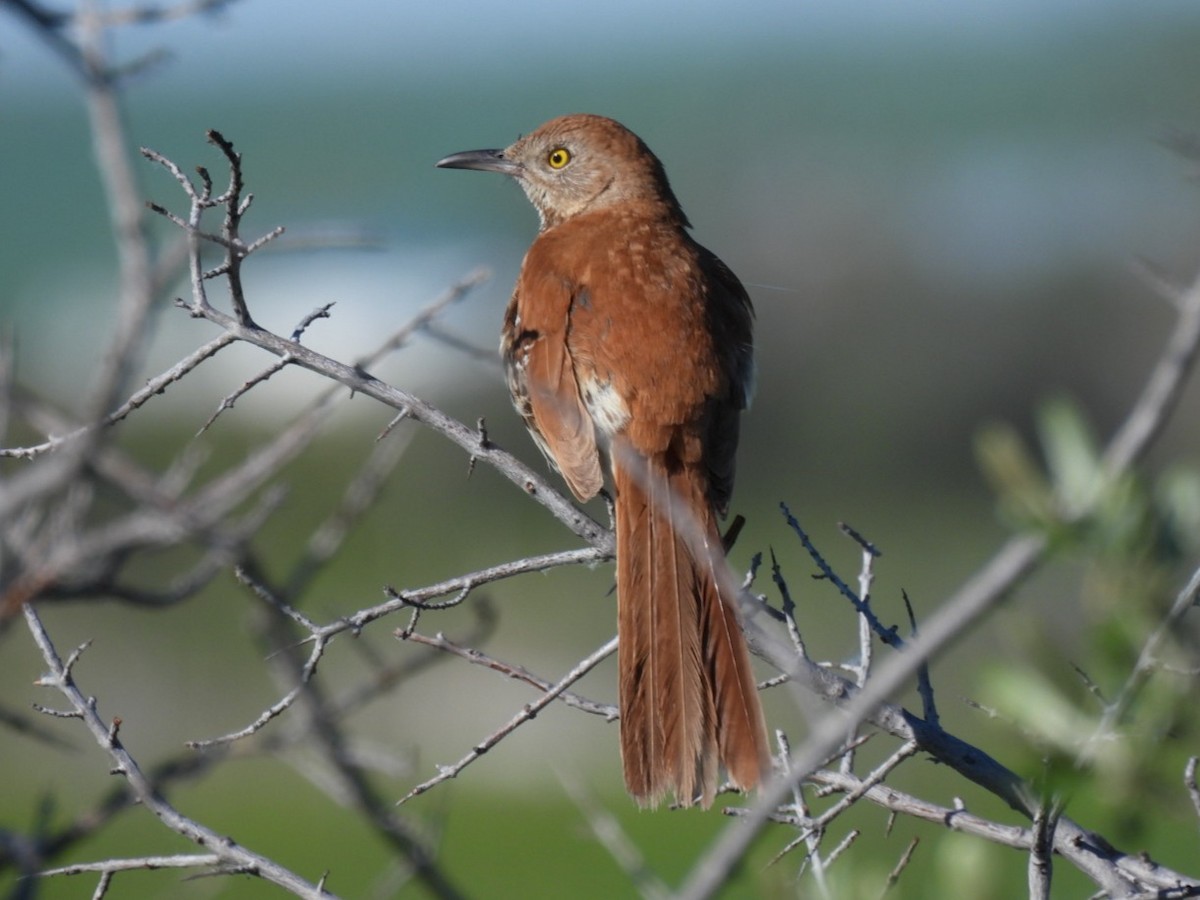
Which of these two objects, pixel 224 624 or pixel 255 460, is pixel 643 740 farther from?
pixel 224 624

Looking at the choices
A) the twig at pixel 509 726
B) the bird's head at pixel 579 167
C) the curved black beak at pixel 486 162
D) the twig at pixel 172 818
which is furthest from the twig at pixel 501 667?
the curved black beak at pixel 486 162

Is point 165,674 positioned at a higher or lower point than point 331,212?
lower

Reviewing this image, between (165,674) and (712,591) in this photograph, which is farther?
(165,674)

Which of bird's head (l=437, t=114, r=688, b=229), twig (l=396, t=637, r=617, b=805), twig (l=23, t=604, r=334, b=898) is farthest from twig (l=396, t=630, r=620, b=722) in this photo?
bird's head (l=437, t=114, r=688, b=229)

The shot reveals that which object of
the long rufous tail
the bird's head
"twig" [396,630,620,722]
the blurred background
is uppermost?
the bird's head

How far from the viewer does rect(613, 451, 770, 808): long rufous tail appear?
314 centimetres

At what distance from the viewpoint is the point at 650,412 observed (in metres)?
4.02

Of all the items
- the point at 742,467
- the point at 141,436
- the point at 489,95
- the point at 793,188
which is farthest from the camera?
the point at 489,95

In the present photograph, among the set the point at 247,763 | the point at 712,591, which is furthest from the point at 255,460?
the point at 247,763

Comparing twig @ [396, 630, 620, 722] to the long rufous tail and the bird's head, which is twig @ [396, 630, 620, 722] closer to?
the long rufous tail

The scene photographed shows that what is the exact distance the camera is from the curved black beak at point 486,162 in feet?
18.1

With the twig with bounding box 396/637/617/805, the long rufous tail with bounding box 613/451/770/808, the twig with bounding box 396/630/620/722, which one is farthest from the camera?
the long rufous tail with bounding box 613/451/770/808

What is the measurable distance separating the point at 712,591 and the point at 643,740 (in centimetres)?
44

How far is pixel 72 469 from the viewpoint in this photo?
1.27 metres
